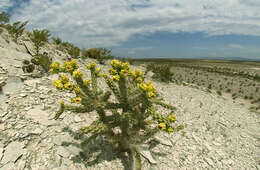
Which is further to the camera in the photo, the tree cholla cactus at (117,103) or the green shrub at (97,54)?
the green shrub at (97,54)

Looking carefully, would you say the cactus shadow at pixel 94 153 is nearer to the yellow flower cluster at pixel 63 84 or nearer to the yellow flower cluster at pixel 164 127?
the yellow flower cluster at pixel 63 84

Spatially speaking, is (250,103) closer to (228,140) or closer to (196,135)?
(228,140)

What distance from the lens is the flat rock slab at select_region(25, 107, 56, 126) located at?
3232mm

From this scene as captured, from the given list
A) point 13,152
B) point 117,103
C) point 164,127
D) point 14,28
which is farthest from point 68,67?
point 14,28

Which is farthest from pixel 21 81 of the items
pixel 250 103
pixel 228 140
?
pixel 250 103

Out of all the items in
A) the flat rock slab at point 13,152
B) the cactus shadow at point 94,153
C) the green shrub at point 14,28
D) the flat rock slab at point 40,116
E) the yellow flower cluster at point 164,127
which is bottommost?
the cactus shadow at point 94,153

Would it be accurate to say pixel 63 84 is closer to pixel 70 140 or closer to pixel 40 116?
pixel 70 140

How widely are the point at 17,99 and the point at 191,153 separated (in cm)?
475

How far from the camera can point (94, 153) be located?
10.0 feet

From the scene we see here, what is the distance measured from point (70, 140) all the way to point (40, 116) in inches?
39.7

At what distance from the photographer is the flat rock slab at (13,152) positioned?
2318 millimetres

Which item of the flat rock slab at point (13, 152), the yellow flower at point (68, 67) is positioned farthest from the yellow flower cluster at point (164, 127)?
the flat rock slab at point (13, 152)

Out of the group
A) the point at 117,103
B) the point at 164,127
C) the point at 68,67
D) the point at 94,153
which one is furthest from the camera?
the point at 94,153

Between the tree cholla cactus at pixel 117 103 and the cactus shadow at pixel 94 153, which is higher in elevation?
the tree cholla cactus at pixel 117 103
